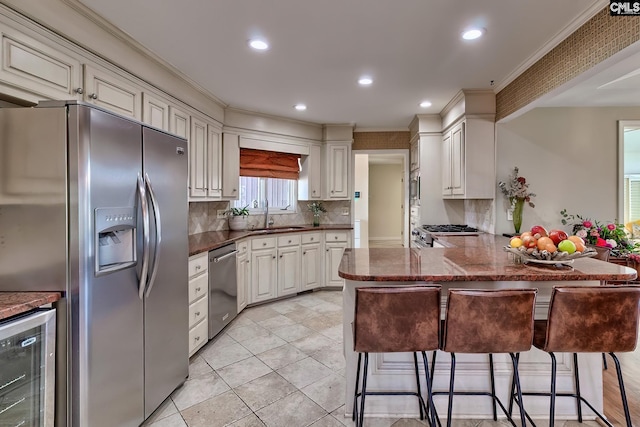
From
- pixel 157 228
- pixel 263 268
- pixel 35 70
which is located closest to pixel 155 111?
pixel 35 70

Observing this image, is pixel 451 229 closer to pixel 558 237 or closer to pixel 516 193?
pixel 516 193

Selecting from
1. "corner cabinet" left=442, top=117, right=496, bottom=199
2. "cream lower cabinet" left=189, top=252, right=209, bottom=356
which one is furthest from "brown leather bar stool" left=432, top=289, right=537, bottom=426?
"corner cabinet" left=442, top=117, right=496, bottom=199

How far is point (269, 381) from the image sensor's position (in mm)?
2369

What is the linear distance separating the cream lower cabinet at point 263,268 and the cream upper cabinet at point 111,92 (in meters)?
2.03

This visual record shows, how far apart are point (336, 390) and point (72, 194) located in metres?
2.01

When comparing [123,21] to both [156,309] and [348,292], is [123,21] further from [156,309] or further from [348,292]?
[348,292]

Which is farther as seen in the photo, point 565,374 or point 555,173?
point 555,173

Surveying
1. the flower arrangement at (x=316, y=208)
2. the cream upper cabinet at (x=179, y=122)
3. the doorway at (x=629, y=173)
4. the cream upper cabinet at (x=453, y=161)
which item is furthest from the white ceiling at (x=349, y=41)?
the flower arrangement at (x=316, y=208)

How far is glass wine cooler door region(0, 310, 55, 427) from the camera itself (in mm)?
1246

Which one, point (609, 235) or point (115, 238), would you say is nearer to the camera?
point (115, 238)

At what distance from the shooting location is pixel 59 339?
1.43 meters

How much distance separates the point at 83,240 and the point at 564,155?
14.3 feet

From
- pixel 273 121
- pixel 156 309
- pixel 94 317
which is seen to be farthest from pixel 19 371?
pixel 273 121

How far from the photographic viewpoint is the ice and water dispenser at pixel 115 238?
5.01 ft
